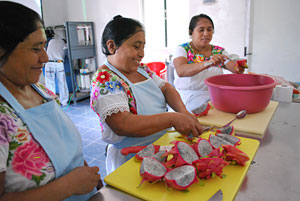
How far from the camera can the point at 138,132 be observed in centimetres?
115

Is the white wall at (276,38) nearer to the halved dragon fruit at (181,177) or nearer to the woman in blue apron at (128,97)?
the woman in blue apron at (128,97)

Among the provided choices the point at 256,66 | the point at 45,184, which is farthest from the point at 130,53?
the point at 256,66

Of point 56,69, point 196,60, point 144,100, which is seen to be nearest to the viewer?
point 144,100

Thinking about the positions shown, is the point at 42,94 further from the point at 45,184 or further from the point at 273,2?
the point at 273,2

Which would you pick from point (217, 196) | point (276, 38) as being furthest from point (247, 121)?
point (276, 38)

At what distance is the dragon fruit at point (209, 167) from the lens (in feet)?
2.77

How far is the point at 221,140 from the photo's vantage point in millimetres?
1104

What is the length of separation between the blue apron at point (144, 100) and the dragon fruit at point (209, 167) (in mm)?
548

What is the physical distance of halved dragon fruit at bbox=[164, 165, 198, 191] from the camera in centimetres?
78

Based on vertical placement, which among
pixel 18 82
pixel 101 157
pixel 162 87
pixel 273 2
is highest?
pixel 273 2

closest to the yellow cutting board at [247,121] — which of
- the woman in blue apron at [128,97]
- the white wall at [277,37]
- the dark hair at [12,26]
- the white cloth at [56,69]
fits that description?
the woman in blue apron at [128,97]

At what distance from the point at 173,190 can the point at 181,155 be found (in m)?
0.14

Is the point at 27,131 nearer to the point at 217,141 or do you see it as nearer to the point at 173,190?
the point at 173,190

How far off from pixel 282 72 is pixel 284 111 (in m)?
2.21
